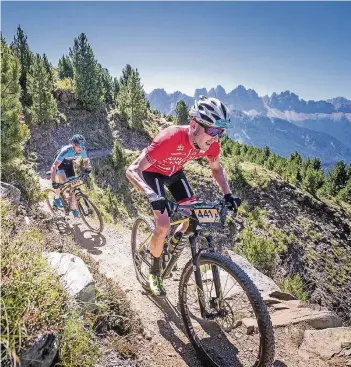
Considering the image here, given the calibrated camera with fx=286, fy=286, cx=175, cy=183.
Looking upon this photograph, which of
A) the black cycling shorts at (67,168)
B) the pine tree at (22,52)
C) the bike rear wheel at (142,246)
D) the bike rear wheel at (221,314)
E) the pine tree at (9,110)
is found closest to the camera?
the bike rear wheel at (221,314)

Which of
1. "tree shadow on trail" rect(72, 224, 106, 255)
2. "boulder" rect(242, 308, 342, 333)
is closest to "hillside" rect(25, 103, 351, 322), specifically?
"tree shadow on trail" rect(72, 224, 106, 255)

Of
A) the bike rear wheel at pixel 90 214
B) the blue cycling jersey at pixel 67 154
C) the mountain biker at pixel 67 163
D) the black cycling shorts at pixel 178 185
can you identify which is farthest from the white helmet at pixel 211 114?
the bike rear wheel at pixel 90 214

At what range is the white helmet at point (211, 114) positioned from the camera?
432 cm

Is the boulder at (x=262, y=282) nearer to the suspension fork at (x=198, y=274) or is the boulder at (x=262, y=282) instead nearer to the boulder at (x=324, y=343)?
the boulder at (x=324, y=343)

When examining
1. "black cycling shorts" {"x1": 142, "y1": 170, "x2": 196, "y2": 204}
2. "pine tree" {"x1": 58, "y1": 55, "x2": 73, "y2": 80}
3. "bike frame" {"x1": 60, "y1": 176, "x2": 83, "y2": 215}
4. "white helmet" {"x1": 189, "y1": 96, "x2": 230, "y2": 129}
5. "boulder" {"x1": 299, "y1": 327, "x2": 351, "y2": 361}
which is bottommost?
"boulder" {"x1": 299, "y1": 327, "x2": 351, "y2": 361}

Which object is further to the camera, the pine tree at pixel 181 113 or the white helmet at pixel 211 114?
the pine tree at pixel 181 113

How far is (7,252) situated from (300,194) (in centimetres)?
3460

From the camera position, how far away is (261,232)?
26453 millimetres

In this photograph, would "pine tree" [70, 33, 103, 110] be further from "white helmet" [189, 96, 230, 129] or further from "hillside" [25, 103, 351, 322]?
"white helmet" [189, 96, 230, 129]

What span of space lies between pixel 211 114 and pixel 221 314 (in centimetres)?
303

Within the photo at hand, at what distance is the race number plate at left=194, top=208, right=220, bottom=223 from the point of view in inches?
165

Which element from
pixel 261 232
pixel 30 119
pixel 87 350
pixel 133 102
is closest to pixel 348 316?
pixel 261 232

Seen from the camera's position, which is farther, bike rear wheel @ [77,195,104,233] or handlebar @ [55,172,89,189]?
bike rear wheel @ [77,195,104,233]

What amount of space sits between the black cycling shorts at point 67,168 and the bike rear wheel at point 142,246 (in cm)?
515
